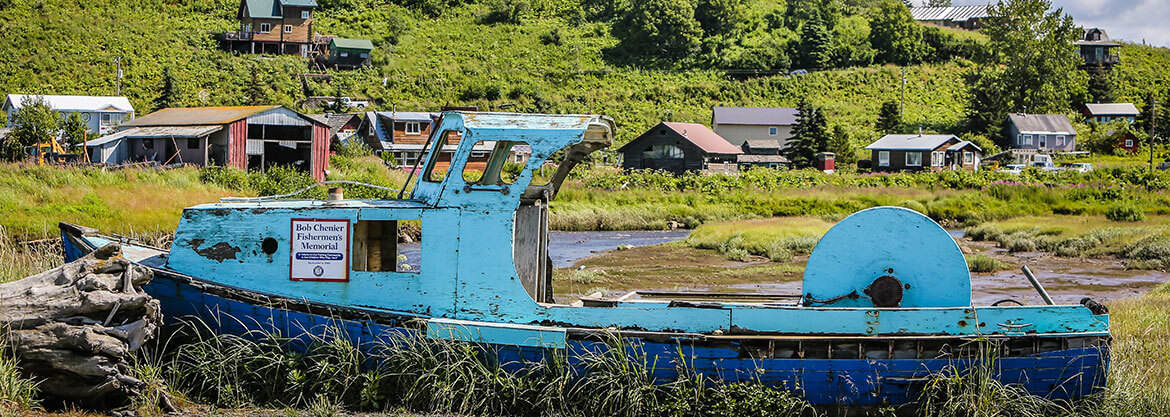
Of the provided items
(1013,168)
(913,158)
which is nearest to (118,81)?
(913,158)

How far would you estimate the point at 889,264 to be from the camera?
9.43 m

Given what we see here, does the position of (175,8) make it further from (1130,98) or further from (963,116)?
(1130,98)

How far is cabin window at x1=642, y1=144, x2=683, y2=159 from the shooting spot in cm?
6397

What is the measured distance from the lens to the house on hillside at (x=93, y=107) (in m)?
59.7

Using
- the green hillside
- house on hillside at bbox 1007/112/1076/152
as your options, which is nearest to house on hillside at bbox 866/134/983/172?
the green hillside

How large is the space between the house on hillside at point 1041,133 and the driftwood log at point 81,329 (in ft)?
255

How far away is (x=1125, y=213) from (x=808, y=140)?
1204 inches

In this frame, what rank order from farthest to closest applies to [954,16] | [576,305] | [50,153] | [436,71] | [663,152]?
[954,16] → [436,71] → [663,152] → [50,153] → [576,305]

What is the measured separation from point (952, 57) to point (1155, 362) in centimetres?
10099

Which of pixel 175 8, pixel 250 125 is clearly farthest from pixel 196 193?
pixel 175 8

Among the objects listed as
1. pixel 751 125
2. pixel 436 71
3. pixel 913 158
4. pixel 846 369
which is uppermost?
pixel 436 71

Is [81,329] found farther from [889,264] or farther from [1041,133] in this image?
[1041,133]

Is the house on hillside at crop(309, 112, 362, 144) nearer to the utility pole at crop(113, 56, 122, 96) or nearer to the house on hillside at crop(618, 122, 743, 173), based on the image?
the utility pole at crop(113, 56, 122, 96)

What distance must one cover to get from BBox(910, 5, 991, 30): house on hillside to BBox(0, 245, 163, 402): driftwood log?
130 metres
